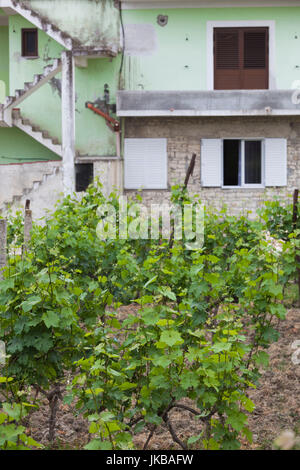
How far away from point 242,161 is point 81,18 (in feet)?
19.8

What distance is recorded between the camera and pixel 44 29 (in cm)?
1869

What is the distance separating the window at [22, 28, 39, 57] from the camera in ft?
66.5

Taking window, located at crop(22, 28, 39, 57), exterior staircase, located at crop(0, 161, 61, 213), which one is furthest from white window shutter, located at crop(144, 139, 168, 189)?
window, located at crop(22, 28, 39, 57)

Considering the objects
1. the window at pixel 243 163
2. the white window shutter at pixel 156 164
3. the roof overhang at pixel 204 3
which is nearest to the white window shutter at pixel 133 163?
the white window shutter at pixel 156 164

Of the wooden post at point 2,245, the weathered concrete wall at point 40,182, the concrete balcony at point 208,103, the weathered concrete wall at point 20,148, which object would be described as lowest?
the wooden post at point 2,245

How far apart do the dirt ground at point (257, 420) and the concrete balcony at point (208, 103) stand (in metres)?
12.0

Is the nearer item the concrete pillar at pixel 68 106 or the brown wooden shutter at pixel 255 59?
the concrete pillar at pixel 68 106

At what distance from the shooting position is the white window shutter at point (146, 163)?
63.2 feet

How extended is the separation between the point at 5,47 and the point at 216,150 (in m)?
7.67

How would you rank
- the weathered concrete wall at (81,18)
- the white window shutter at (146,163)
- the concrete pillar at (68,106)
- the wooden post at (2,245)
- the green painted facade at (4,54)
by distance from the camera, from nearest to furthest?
1. the wooden post at (2,245)
2. the concrete pillar at (68,106)
3. the weathered concrete wall at (81,18)
4. the white window shutter at (146,163)
5. the green painted facade at (4,54)

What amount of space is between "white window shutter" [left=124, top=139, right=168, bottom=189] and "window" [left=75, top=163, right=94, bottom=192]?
997 mm

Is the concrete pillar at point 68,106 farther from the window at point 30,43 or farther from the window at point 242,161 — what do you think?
the window at point 242,161

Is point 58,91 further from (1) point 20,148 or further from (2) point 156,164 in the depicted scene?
(2) point 156,164

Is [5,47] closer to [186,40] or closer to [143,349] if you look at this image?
[186,40]
